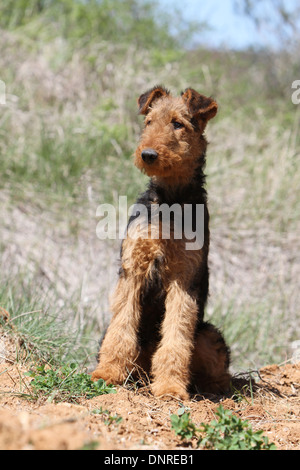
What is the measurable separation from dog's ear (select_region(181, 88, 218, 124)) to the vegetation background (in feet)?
7.33

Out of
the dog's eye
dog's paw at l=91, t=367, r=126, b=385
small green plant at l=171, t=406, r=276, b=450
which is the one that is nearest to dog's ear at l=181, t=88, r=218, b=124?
the dog's eye

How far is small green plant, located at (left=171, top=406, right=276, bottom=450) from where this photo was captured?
115 inches

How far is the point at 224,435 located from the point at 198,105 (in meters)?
2.55

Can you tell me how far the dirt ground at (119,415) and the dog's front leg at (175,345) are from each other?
145 millimetres

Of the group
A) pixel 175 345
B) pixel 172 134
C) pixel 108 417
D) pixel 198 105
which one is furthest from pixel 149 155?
pixel 108 417

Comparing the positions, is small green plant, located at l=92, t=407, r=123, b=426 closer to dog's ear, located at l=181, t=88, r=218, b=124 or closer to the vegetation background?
the vegetation background

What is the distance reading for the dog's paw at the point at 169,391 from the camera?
12.6 feet

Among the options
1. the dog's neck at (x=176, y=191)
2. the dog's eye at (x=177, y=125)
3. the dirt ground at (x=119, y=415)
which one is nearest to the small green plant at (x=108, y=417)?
the dirt ground at (x=119, y=415)

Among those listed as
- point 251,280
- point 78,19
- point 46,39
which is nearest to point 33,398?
point 251,280

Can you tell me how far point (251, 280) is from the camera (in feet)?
24.8

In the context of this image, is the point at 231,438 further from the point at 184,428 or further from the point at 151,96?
the point at 151,96

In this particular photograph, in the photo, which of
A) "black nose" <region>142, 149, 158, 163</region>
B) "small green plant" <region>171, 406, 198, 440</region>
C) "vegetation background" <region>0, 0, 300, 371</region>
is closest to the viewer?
"small green plant" <region>171, 406, 198, 440</region>

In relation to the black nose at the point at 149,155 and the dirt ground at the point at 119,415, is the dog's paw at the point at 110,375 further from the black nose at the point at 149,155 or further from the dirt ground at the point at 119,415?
the black nose at the point at 149,155
